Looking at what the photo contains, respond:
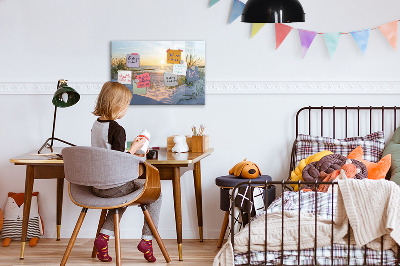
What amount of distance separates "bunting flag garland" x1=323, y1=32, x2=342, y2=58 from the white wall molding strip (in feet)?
0.76

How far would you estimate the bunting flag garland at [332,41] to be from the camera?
427cm

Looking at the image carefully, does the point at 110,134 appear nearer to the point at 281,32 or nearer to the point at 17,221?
the point at 17,221

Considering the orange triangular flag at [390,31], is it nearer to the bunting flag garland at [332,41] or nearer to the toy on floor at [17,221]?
the bunting flag garland at [332,41]

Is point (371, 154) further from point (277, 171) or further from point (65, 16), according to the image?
point (65, 16)

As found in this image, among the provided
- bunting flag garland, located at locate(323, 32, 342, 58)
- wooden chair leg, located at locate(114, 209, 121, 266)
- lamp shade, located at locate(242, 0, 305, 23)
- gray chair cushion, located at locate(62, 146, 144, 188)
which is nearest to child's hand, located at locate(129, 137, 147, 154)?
gray chair cushion, located at locate(62, 146, 144, 188)

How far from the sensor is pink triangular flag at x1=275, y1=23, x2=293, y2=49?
4301 mm

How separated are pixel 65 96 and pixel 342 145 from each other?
6.34 feet

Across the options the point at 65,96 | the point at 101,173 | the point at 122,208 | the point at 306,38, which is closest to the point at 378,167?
the point at 306,38

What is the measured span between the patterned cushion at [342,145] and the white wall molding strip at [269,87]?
34cm

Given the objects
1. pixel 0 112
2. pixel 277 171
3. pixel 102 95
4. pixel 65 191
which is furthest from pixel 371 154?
pixel 0 112

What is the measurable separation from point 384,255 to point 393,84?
Result: 1.71m

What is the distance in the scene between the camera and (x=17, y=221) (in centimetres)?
429

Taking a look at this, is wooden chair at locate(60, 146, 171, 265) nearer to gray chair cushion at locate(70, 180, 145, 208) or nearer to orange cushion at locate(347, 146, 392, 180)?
gray chair cushion at locate(70, 180, 145, 208)

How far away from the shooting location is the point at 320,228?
2984mm
